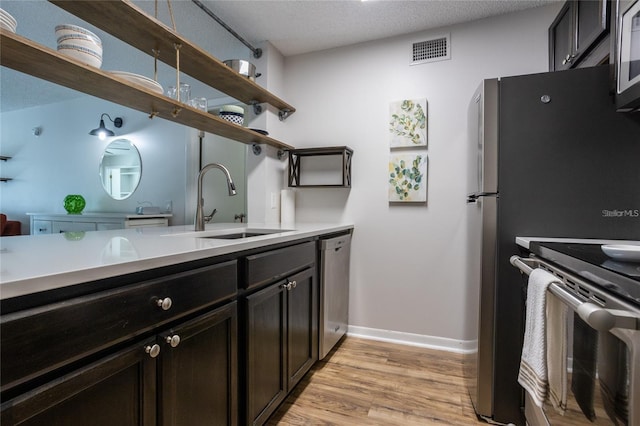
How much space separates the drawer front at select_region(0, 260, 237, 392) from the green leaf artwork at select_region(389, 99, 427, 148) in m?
1.89

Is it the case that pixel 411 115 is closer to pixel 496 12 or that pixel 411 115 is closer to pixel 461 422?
pixel 496 12

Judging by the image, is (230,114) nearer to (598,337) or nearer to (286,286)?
(286,286)

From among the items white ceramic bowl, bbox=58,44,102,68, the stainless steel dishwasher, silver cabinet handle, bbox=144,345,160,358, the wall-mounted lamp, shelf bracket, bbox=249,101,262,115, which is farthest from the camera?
the wall-mounted lamp

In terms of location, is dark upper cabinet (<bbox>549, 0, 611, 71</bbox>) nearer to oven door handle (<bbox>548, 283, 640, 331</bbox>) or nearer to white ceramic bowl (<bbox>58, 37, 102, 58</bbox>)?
oven door handle (<bbox>548, 283, 640, 331</bbox>)

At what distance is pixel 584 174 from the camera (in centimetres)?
136

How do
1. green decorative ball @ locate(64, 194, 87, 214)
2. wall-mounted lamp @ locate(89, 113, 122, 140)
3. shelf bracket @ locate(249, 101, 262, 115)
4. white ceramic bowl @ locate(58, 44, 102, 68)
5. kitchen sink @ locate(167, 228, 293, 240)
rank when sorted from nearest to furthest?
white ceramic bowl @ locate(58, 44, 102, 68) → kitchen sink @ locate(167, 228, 293, 240) → shelf bracket @ locate(249, 101, 262, 115) → wall-mounted lamp @ locate(89, 113, 122, 140) → green decorative ball @ locate(64, 194, 87, 214)

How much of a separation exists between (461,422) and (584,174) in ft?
4.30

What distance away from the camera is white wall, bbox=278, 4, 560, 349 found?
7.20ft

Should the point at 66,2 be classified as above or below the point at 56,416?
above

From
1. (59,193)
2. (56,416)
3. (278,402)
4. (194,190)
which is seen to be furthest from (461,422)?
(59,193)

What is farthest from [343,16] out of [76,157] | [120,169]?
[76,157]

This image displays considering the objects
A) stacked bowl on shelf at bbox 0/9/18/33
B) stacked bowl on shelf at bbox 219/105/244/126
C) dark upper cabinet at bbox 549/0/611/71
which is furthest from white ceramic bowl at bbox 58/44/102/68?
dark upper cabinet at bbox 549/0/611/71

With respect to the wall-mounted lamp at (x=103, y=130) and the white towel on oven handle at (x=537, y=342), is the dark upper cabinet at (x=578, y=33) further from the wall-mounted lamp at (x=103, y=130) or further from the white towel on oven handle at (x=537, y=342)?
the wall-mounted lamp at (x=103, y=130)

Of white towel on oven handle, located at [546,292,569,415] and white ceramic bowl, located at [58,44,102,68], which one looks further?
white ceramic bowl, located at [58,44,102,68]
